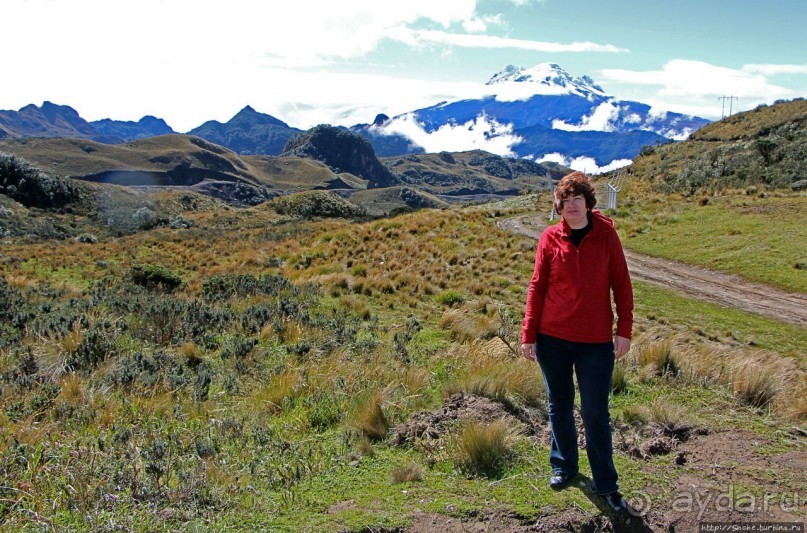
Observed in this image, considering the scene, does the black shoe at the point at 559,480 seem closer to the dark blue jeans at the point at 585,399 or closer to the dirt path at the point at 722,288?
the dark blue jeans at the point at 585,399

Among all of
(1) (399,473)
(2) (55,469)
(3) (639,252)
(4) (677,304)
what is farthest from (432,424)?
(3) (639,252)

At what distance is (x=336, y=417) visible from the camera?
17.5 feet

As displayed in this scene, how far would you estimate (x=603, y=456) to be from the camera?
3.68m

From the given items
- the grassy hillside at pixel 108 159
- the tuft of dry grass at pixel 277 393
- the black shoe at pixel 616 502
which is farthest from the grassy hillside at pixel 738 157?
the grassy hillside at pixel 108 159

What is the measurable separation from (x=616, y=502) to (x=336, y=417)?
2786 mm

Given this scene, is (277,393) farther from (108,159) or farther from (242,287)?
(108,159)

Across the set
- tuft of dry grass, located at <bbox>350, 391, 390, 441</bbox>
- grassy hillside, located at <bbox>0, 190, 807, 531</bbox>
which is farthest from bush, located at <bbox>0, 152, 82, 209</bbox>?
tuft of dry grass, located at <bbox>350, 391, 390, 441</bbox>

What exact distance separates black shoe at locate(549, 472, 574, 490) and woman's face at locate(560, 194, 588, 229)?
6.24 feet

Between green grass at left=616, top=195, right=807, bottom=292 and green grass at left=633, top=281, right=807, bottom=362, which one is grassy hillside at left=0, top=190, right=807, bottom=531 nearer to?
green grass at left=633, top=281, right=807, bottom=362

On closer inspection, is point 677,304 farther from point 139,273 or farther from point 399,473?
point 139,273

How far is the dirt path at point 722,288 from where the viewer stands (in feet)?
36.7

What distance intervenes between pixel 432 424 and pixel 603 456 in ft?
5.65

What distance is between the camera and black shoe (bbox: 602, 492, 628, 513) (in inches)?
139

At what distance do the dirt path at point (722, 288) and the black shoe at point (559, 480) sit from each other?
9.07m
